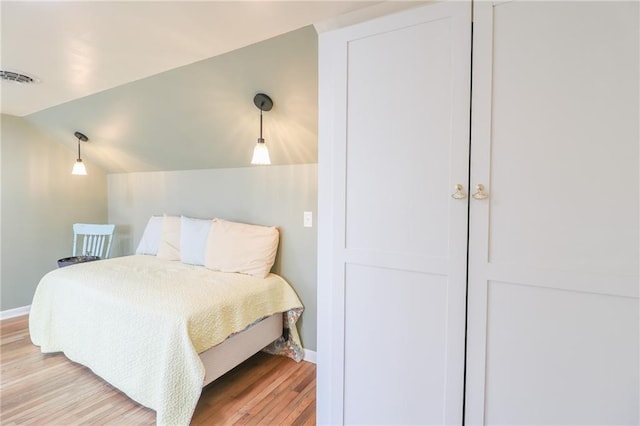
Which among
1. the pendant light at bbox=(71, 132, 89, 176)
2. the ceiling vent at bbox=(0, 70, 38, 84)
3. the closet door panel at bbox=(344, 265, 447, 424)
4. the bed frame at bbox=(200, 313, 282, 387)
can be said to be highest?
the ceiling vent at bbox=(0, 70, 38, 84)

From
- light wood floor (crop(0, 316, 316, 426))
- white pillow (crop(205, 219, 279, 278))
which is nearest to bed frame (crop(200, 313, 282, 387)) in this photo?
light wood floor (crop(0, 316, 316, 426))

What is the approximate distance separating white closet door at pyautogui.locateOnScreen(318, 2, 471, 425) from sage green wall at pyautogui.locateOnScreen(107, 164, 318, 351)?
0.98 m

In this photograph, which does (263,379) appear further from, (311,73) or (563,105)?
(563,105)

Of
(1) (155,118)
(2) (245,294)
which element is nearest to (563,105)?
(2) (245,294)

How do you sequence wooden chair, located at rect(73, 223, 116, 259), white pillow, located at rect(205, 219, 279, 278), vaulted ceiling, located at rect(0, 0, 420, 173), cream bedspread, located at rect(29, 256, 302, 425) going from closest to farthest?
vaulted ceiling, located at rect(0, 0, 420, 173), cream bedspread, located at rect(29, 256, 302, 425), white pillow, located at rect(205, 219, 279, 278), wooden chair, located at rect(73, 223, 116, 259)

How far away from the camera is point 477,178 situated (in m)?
1.07

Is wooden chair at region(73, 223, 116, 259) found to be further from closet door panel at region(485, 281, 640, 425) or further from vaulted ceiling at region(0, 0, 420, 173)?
closet door panel at region(485, 281, 640, 425)

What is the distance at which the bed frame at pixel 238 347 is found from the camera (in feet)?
5.87

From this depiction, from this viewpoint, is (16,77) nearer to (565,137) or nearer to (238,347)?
(238,347)

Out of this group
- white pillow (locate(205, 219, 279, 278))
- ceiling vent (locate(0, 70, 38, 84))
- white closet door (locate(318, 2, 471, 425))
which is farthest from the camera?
white pillow (locate(205, 219, 279, 278))

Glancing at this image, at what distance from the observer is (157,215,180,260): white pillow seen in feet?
9.49

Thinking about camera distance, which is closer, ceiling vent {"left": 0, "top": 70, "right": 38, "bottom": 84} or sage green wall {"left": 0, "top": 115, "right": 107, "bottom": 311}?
ceiling vent {"left": 0, "top": 70, "right": 38, "bottom": 84}

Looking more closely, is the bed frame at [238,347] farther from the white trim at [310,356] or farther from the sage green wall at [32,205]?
the sage green wall at [32,205]

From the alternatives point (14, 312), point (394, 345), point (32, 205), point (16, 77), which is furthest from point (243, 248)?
point (14, 312)
